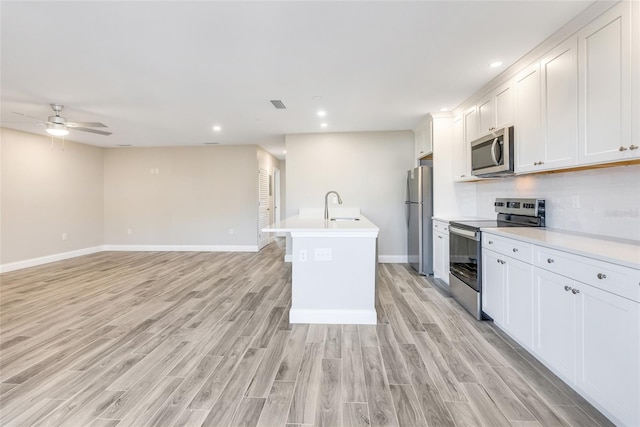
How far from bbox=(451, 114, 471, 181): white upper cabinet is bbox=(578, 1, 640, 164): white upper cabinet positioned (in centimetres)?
171

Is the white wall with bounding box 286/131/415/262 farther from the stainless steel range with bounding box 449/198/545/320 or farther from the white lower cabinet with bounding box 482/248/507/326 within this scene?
the white lower cabinet with bounding box 482/248/507/326

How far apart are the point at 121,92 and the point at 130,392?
326cm

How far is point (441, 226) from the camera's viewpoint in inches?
157

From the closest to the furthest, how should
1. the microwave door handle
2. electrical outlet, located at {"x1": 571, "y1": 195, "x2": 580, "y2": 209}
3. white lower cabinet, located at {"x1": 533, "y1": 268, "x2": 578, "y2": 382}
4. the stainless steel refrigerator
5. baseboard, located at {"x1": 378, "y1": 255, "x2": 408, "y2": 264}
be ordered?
white lower cabinet, located at {"x1": 533, "y1": 268, "x2": 578, "y2": 382} < electrical outlet, located at {"x1": 571, "y1": 195, "x2": 580, "y2": 209} < the microwave door handle < the stainless steel refrigerator < baseboard, located at {"x1": 378, "y1": 255, "x2": 408, "y2": 264}

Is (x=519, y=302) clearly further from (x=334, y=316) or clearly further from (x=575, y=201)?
(x=334, y=316)

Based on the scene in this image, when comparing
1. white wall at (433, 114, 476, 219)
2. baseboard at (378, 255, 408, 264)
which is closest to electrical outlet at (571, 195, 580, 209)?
white wall at (433, 114, 476, 219)

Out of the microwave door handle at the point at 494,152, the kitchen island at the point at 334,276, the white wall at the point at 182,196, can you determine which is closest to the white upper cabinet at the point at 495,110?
the microwave door handle at the point at 494,152

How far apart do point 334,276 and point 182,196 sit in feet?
17.8

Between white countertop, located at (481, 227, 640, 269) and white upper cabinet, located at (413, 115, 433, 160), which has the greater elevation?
white upper cabinet, located at (413, 115, 433, 160)

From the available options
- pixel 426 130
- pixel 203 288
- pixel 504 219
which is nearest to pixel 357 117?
pixel 426 130

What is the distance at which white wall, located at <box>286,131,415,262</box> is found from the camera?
547cm

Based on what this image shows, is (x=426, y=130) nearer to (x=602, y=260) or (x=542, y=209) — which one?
(x=542, y=209)

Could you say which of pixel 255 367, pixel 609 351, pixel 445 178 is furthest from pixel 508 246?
pixel 255 367

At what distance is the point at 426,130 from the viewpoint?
15.3 feet
